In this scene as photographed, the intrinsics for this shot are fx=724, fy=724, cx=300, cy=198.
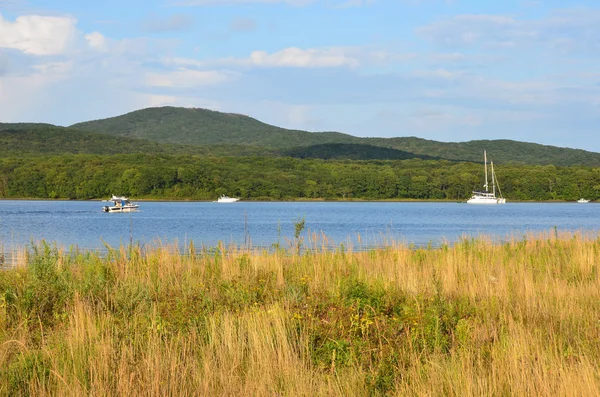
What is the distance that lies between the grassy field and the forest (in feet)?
507

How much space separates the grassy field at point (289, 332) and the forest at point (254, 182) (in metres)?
155

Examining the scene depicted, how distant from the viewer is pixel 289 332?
8.77m

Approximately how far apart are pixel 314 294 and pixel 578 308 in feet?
12.7

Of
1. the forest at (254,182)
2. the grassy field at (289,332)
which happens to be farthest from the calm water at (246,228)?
the forest at (254,182)

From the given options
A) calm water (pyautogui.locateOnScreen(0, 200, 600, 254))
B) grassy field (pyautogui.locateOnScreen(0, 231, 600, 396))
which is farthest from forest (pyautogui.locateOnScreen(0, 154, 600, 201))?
grassy field (pyautogui.locateOnScreen(0, 231, 600, 396))

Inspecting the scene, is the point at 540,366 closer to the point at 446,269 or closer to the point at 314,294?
the point at 314,294

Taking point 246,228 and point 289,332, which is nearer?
point 289,332

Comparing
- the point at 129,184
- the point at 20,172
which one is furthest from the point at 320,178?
the point at 20,172

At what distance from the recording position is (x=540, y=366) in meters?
7.47

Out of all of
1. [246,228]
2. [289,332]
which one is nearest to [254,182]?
[246,228]

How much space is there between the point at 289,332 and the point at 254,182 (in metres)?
174

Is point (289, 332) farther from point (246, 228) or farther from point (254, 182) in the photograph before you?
point (254, 182)

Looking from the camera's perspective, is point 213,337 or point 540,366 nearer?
point 540,366

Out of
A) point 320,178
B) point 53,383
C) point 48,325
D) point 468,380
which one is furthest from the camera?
point 320,178
